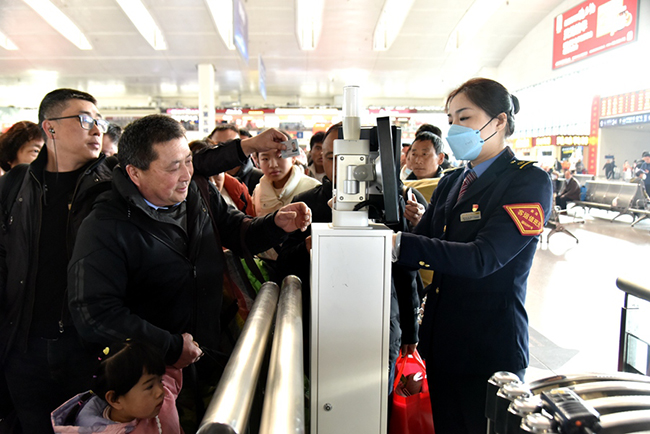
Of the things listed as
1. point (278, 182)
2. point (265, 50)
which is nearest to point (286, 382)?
point (278, 182)

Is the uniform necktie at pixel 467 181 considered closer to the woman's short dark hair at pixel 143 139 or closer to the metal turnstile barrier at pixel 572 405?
the metal turnstile barrier at pixel 572 405

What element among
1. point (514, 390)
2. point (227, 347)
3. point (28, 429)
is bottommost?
point (28, 429)

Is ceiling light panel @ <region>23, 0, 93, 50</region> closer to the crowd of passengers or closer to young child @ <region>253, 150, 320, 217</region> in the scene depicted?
young child @ <region>253, 150, 320, 217</region>

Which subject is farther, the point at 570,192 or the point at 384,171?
the point at 570,192

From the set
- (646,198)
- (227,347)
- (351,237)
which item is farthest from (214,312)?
(646,198)

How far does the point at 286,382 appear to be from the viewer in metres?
0.80

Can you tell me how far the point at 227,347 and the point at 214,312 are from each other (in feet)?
0.78

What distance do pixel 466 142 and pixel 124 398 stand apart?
1384 millimetres

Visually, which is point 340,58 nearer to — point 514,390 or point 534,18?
point 534,18

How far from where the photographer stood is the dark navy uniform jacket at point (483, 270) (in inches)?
52.8

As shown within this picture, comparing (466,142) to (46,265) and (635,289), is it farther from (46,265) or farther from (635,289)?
(46,265)

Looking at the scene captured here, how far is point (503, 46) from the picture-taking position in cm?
1076

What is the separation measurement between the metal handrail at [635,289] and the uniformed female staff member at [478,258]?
39cm

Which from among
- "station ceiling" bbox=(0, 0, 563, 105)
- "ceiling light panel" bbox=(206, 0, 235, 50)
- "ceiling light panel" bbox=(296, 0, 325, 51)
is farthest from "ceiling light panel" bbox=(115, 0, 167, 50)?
"ceiling light panel" bbox=(296, 0, 325, 51)
